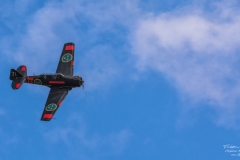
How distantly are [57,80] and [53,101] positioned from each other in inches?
157

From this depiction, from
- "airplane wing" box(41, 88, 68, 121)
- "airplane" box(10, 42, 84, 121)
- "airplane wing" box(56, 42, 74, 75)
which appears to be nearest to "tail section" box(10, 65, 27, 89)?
"airplane" box(10, 42, 84, 121)

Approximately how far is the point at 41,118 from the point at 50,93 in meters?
6.22

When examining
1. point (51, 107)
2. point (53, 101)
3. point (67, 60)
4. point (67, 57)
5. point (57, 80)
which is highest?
point (67, 57)

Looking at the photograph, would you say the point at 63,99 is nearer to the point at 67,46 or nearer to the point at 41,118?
the point at 41,118

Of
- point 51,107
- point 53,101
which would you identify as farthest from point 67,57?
point 51,107

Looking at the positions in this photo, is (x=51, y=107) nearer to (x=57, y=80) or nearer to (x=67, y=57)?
(x=57, y=80)

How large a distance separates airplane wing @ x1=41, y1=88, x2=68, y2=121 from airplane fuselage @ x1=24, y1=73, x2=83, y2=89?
968 millimetres

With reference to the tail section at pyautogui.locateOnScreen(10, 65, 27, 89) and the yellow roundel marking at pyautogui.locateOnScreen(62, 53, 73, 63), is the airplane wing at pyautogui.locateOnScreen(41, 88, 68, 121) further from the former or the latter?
the yellow roundel marking at pyautogui.locateOnScreen(62, 53, 73, 63)

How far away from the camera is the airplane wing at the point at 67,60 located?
8369 centimetres

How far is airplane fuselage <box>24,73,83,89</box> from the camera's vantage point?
80.6 metres

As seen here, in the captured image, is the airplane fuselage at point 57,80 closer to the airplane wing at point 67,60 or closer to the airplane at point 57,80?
the airplane at point 57,80

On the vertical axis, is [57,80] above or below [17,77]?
below

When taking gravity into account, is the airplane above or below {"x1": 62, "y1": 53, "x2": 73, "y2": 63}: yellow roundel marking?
below

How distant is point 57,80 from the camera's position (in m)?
81.3
